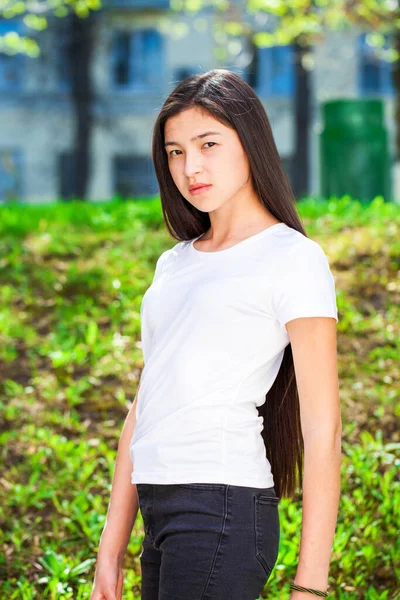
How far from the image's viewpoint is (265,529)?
6.68ft

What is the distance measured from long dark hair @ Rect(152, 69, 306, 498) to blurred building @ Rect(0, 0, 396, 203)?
67.5ft

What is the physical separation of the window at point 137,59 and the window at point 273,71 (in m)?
2.45

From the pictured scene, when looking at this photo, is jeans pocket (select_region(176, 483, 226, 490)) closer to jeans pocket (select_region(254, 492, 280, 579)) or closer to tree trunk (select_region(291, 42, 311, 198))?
jeans pocket (select_region(254, 492, 280, 579))

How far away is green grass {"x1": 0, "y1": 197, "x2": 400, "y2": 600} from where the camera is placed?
3600 millimetres

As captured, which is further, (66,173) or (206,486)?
(66,173)

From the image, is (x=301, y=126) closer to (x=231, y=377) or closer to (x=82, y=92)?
(x=82, y=92)

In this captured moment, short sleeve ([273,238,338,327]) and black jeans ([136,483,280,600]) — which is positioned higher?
short sleeve ([273,238,338,327])

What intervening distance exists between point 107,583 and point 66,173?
70.0 feet

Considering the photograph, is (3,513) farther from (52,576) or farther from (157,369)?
(157,369)

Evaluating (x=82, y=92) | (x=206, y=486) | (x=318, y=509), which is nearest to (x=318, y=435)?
(x=318, y=509)

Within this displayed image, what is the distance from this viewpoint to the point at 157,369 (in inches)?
84.7

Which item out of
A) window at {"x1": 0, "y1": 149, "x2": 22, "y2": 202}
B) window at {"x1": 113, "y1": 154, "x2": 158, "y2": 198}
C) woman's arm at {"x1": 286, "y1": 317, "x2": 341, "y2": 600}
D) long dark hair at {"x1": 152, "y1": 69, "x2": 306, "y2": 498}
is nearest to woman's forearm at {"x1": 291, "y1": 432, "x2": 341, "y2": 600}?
woman's arm at {"x1": 286, "y1": 317, "x2": 341, "y2": 600}

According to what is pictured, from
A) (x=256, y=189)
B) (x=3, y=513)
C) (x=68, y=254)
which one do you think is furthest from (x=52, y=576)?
(x=68, y=254)

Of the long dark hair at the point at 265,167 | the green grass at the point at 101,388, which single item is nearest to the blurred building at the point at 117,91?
the green grass at the point at 101,388
